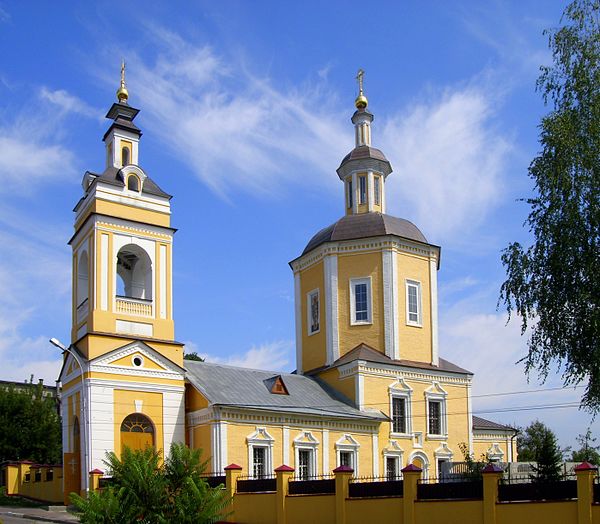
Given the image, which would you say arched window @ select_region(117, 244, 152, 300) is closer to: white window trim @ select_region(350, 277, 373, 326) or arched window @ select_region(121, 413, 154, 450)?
arched window @ select_region(121, 413, 154, 450)

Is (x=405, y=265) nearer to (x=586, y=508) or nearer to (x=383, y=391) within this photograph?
(x=383, y=391)

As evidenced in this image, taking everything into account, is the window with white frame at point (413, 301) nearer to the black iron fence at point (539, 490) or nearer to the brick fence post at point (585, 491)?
the black iron fence at point (539, 490)

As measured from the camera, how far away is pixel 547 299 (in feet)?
61.9

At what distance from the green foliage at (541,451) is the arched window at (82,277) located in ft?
56.7

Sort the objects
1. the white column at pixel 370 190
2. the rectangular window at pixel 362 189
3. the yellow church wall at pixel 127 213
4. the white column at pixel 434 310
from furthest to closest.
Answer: the rectangular window at pixel 362 189 → the white column at pixel 370 190 → the white column at pixel 434 310 → the yellow church wall at pixel 127 213

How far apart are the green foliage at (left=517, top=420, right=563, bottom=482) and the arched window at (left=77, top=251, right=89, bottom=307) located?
17.3 meters

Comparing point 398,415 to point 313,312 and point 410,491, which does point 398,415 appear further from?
point 410,491

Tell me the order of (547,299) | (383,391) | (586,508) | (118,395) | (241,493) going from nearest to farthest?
1. (586,508)
2. (547,299)
3. (241,493)
4. (118,395)
5. (383,391)

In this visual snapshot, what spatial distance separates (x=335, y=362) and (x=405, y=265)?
5184 millimetres

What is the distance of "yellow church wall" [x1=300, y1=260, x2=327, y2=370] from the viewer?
117 ft

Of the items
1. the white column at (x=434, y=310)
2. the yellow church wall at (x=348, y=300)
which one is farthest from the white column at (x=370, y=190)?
the white column at (x=434, y=310)

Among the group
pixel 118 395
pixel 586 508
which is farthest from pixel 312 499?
pixel 118 395

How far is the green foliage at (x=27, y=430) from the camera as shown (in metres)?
43.4

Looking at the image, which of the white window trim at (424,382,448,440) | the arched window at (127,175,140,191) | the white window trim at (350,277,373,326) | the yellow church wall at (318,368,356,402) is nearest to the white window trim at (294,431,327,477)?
the yellow church wall at (318,368,356,402)
